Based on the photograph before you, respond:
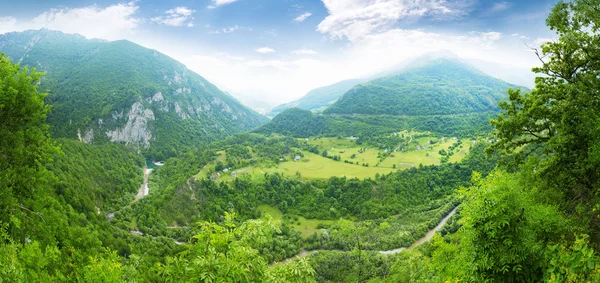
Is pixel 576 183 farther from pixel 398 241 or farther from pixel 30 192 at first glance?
pixel 398 241

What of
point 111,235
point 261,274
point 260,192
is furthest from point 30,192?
point 260,192

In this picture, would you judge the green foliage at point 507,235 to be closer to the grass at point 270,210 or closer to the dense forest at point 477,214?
the dense forest at point 477,214

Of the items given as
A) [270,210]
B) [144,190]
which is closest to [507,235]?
[270,210]

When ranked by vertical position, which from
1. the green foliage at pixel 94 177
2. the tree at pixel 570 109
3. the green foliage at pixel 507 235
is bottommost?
the green foliage at pixel 94 177

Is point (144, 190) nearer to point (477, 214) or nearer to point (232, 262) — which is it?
point (232, 262)

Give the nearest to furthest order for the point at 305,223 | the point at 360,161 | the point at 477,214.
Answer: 1. the point at 477,214
2. the point at 305,223
3. the point at 360,161

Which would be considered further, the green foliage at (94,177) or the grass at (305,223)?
the grass at (305,223)

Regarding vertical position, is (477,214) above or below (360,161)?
above

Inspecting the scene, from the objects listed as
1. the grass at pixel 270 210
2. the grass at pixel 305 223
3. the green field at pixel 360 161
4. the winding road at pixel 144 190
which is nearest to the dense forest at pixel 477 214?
the grass at pixel 305 223
